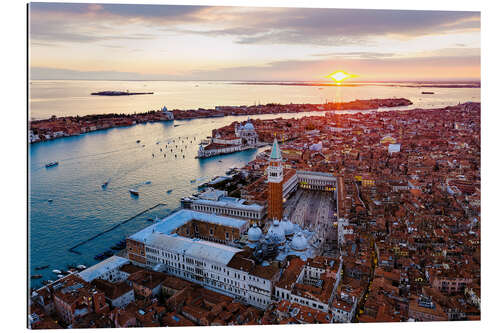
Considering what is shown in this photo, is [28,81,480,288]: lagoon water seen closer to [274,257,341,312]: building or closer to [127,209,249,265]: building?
[127,209,249,265]: building

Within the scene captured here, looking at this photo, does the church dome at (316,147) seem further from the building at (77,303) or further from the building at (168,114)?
the building at (168,114)

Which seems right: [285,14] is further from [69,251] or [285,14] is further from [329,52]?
[69,251]

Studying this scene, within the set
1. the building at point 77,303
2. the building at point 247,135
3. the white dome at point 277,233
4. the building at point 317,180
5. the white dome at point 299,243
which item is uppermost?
the building at point 247,135

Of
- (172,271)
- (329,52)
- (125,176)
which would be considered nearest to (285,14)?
(329,52)

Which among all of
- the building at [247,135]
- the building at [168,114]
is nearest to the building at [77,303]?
the building at [247,135]

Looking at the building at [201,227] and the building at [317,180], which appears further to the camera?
the building at [317,180]
